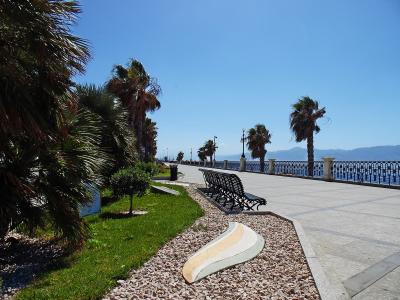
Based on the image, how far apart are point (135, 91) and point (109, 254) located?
2096 cm

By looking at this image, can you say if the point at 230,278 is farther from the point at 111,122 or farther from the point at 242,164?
the point at 242,164

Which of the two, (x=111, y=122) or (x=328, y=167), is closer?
(x=111, y=122)

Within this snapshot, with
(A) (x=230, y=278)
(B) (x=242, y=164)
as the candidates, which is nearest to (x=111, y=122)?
(A) (x=230, y=278)

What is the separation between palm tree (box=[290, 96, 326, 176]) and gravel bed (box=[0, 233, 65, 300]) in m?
26.2

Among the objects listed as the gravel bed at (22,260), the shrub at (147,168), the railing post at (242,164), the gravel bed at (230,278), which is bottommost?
the gravel bed at (22,260)

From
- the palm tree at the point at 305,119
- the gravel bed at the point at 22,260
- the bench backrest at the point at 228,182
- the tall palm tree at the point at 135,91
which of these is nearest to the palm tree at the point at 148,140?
the tall palm tree at the point at 135,91

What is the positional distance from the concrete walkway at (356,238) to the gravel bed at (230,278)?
0.44 meters

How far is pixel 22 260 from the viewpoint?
5754 millimetres

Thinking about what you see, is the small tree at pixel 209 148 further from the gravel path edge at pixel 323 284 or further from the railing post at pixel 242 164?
the gravel path edge at pixel 323 284

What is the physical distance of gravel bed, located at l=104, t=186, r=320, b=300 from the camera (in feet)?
13.1

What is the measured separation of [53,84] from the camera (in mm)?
4359

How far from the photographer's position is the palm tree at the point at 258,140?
51062mm

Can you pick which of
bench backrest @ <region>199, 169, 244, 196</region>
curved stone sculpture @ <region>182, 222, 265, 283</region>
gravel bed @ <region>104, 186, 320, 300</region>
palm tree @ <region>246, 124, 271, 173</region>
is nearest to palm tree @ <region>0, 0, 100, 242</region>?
gravel bed @ <region>104, 186, 320, 300</region>

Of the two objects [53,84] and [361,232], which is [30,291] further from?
[361,232]
